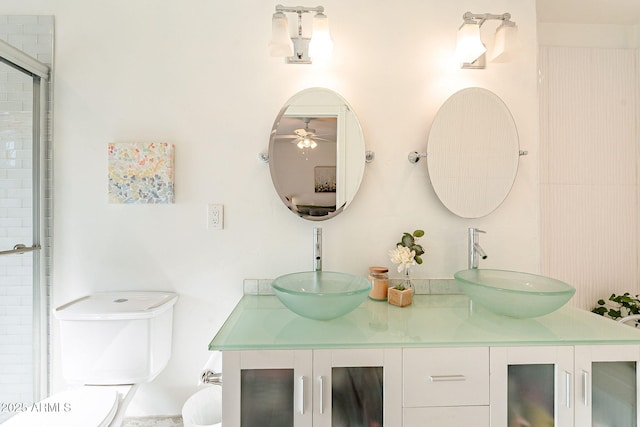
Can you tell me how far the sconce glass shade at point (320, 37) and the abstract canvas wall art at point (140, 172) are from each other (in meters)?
0.81

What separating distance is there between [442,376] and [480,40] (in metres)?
1.45

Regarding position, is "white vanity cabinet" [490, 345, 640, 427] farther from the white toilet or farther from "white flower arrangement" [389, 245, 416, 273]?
the white toilet

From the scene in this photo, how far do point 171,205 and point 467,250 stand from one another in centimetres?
145

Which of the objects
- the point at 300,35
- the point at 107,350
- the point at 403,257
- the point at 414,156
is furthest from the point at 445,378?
the point at 300,35

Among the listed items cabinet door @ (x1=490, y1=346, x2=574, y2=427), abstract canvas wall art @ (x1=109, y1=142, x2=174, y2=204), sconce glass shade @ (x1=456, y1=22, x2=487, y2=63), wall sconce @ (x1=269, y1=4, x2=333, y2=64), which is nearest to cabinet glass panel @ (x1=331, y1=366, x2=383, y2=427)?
cabinet door @ (x1=490, y1=346, x2=574, y2=427)

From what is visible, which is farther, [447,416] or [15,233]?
[15,233]

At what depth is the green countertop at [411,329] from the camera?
37.2 inches

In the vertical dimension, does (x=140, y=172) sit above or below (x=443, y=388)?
above

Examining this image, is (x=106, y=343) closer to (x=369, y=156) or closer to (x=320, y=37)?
(x=369, y=156)

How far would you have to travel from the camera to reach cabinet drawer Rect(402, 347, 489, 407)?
3.09 feet

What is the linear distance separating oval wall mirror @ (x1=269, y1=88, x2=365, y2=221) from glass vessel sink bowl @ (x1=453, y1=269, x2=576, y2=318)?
0.65 m

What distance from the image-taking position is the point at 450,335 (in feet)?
3.25

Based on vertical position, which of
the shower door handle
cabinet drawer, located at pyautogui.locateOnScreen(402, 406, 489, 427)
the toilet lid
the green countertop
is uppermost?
the shower door handle

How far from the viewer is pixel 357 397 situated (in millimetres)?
956
